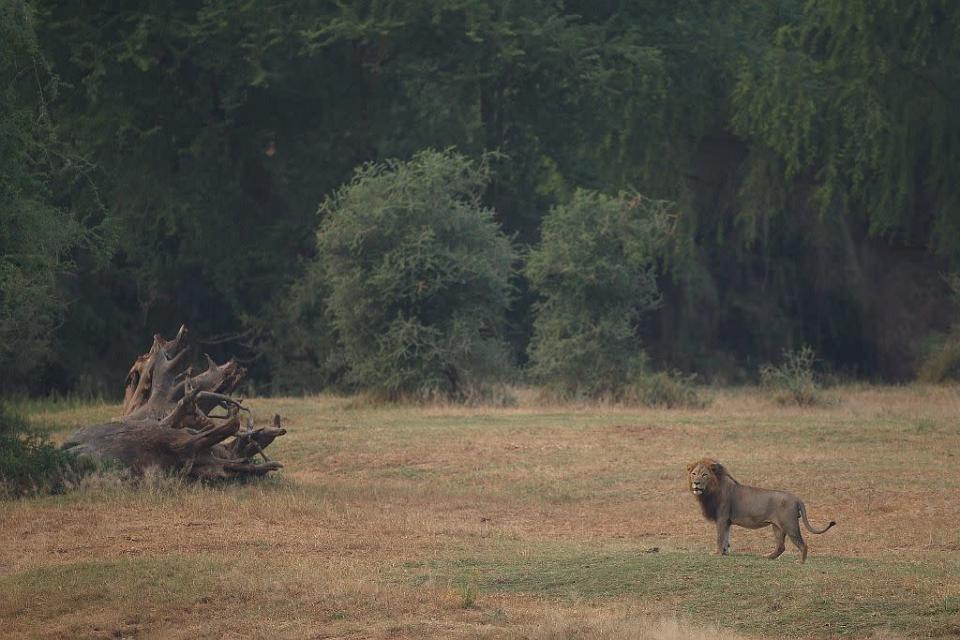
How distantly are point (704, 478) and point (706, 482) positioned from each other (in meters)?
0.04

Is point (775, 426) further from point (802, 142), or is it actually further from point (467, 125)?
point (467, 125)

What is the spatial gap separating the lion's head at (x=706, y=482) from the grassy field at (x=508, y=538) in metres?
0.55

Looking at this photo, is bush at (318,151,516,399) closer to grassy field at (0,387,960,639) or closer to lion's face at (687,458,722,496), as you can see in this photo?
grassy field at (0,387,960,639)

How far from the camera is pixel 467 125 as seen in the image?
3478cm

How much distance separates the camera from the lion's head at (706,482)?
12016 millimetres

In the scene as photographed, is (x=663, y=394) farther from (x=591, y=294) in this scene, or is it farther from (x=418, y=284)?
(x=418, y=284)

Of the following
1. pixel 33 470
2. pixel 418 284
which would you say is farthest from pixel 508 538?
pixel 418 284

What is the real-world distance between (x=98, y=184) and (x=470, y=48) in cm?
849

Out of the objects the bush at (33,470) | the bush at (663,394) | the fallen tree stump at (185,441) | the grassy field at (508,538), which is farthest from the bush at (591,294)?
the bush at (33,470)

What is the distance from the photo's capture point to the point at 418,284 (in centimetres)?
2584

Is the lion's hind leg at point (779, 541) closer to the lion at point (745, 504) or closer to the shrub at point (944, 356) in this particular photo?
the lion at point (745, 504)

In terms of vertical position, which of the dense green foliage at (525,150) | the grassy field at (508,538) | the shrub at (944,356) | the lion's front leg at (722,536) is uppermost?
the dense green foliage at (525,150)

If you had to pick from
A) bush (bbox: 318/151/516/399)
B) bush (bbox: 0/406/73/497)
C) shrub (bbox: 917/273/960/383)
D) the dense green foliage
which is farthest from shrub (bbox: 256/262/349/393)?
bush (bbox: 0/406/73/497)

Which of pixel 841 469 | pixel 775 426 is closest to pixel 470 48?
pixel 775 426
